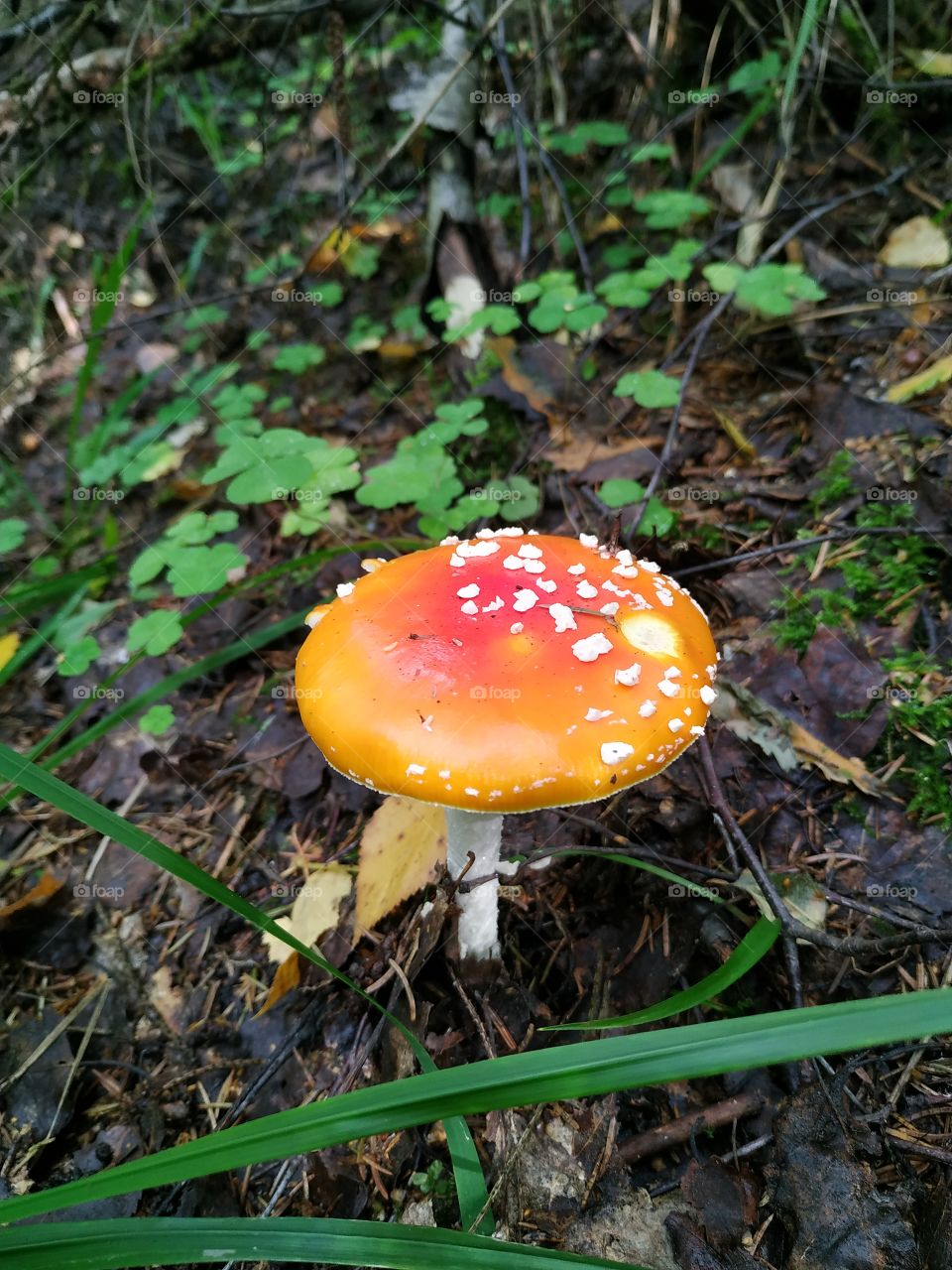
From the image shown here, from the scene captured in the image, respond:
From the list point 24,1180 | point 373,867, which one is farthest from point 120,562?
point 24,1180

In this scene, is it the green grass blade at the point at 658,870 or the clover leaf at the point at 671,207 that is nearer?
the green grass blade at the point at 658,870

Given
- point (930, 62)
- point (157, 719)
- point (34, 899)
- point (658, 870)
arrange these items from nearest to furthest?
point (658, 870) < point (34, 899) < point (157, 719) < point (930, 62)

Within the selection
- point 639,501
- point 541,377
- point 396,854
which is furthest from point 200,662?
point 541,377

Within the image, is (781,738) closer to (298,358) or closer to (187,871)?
(187,871)

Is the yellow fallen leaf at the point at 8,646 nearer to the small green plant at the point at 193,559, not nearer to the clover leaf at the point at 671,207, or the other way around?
the small green plant at the point at 193,559

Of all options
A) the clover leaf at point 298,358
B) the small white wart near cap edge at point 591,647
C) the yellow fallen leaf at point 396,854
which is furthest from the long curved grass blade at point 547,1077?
the clover leaf at point 298,358
